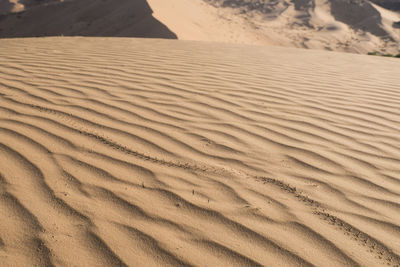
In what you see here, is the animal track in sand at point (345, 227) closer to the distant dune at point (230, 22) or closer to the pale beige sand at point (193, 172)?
the pale beige sand at point (193, 172)

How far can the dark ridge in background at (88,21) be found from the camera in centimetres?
1123

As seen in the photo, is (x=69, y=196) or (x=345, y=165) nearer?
(x=69, y=196)

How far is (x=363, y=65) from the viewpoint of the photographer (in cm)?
559

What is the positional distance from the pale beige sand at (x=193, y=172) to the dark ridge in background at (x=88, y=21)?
7243 mm

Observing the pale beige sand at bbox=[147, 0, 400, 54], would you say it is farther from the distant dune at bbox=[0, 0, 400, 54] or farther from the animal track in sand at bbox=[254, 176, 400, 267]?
the animal track in sand at bbox=[254, 176, 400, 267]

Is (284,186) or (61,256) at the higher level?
(61,256)

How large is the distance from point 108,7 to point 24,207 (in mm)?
13473

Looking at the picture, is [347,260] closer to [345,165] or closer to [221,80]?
[345,165]

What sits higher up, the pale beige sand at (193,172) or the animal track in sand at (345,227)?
the pale beige sand at (193,172)

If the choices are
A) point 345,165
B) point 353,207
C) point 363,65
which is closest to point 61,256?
point 353,207

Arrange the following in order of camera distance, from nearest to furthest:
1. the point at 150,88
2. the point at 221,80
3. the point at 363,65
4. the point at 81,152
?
the point at 81,152, the point at 150,88, the point at 221,80, the point at 363,65

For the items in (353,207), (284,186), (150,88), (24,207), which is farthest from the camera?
(150,88)

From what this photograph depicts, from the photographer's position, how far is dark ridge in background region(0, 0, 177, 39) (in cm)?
1123

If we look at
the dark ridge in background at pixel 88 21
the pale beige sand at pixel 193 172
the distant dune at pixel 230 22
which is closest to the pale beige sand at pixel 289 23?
the distant dune at pixel 230 22
